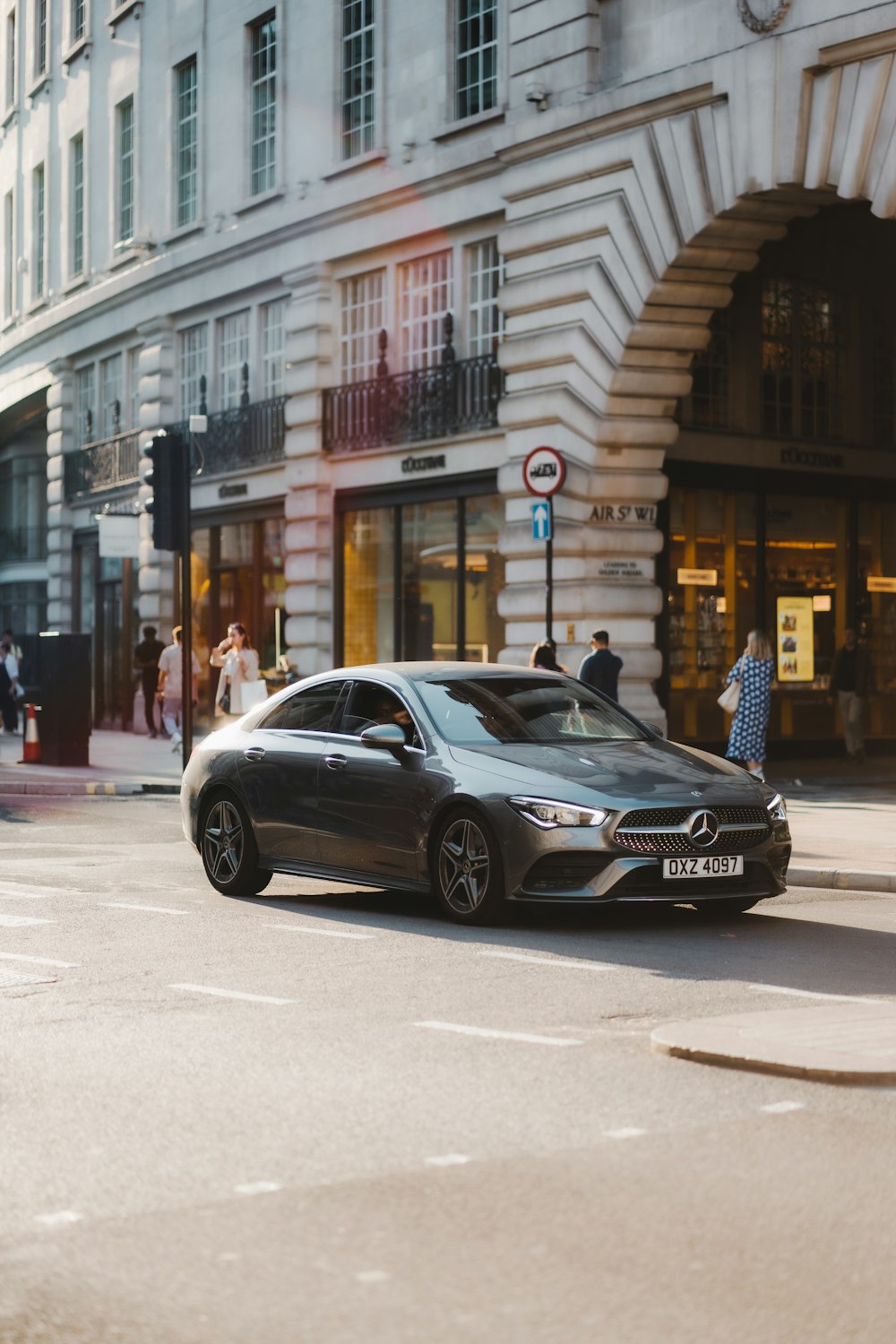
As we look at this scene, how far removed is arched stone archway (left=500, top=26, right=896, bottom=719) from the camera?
20.7 meters

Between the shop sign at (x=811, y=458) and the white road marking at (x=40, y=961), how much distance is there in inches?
696

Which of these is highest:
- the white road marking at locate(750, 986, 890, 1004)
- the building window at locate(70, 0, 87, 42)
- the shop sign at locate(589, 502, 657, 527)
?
the building window at locate(70, 0, 87, 42)

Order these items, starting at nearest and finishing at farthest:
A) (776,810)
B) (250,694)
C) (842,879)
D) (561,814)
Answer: (561,814) → (776,810) → (842,879) → (250,694)

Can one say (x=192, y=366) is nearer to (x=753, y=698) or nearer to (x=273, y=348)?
(x=273, y=348)

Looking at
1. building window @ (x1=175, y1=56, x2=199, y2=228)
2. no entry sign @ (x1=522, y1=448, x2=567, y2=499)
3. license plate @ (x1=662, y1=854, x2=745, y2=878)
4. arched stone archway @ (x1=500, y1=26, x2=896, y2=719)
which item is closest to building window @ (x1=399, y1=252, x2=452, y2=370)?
arched stone archway @ (x1=500, y1=26, x2=896, y2=719)

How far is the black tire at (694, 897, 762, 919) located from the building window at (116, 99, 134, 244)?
1079 inches

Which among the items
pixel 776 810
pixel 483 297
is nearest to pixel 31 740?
pixel 483 297

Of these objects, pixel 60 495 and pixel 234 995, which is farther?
pixel 60 495

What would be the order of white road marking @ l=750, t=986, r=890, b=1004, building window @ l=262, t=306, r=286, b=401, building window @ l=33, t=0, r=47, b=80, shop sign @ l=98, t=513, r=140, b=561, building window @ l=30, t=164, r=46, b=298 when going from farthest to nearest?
→ building window @ l=33, t=0, r=47, b=80 → building window @ l=30, t=164, r=46, b=298 → building window @ l=262, t=306, r=286, b=401 → shop sign @ l=98, t=513, r=140, b=561 → white road marking @ l=750, t=986, r=890, b=1004

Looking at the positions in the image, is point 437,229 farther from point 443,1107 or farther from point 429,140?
point 443,1107

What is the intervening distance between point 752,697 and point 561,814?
10.3 metres

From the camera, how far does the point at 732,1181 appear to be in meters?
5.41

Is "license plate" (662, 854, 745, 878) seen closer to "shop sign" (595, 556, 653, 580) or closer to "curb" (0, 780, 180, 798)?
"shop sign" (595, 556, 653, 580)

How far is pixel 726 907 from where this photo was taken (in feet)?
39.0
